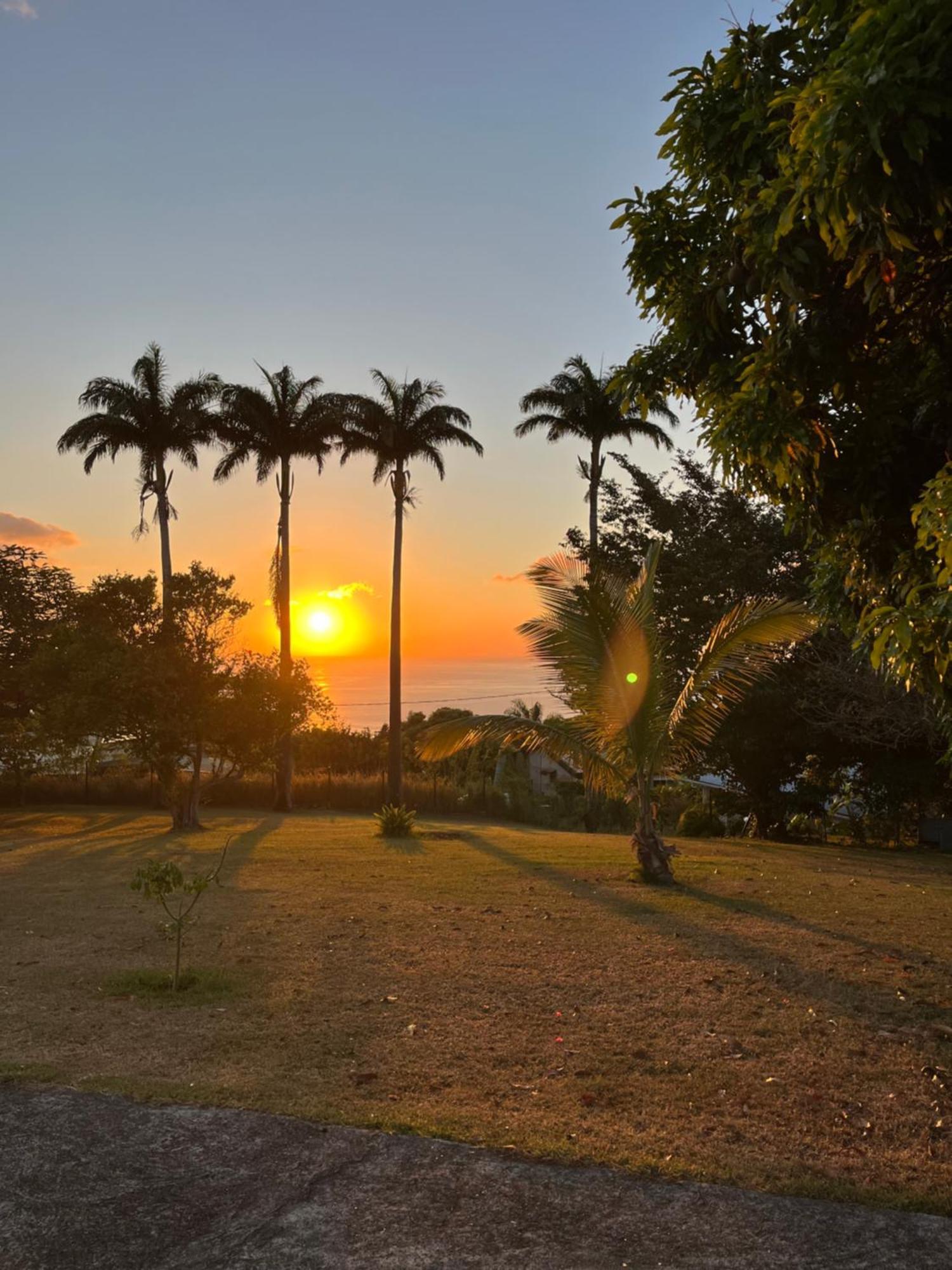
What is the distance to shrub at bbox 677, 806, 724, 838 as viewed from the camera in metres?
25.3

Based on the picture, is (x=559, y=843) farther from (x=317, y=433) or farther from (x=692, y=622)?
(x=317, y=433)

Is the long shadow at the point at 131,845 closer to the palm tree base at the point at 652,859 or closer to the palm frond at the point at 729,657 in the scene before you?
the palm tree base at the point at 652,859

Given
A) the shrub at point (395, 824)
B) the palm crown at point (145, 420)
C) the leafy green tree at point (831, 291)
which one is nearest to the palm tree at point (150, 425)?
the palm crown at point (145, 420)

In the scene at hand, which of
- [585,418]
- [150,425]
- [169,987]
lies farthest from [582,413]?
[169,987]

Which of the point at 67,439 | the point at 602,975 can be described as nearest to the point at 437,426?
the point at 67,439

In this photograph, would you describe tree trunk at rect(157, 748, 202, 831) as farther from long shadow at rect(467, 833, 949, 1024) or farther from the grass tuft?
the grass tuft

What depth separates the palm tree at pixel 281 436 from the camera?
3375cm

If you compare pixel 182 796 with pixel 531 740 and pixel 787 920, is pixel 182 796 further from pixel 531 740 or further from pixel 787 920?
pixel 787 920

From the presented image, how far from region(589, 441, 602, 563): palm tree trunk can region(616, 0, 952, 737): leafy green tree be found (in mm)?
24211

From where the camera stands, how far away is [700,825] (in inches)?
995

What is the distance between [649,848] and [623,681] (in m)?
2.48

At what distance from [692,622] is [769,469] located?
60.6ft

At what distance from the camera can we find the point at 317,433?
112 feet

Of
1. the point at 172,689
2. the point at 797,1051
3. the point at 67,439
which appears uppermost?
the point at 67,439
